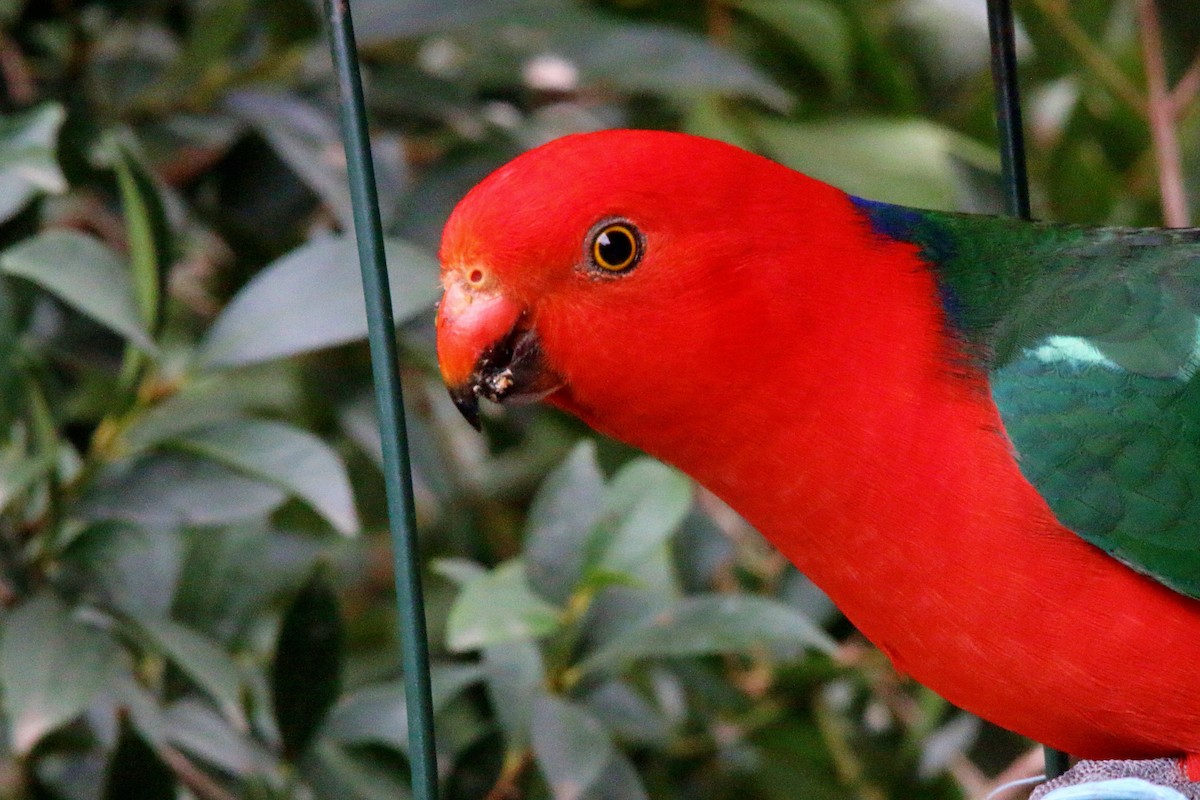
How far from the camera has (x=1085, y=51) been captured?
5.65 ft

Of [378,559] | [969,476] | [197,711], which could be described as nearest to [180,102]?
[197,711]

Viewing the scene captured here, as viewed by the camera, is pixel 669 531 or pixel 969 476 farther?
pixel 669 531

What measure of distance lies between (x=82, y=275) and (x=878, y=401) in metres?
0.74

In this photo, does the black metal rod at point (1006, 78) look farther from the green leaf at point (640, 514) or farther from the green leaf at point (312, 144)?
the green leaf at point (312, 144)

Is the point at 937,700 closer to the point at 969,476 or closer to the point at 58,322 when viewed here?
the point at 969,476

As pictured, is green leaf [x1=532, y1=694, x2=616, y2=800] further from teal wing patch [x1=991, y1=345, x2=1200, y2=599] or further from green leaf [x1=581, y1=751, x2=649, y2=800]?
teal wing patch [x1=991, y1=345, x2=1200, y2=599]

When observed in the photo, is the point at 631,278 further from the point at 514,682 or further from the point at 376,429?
the point at 376,429

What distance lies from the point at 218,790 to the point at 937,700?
859 mm

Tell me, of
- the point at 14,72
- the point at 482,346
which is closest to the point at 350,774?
the point at 482,346

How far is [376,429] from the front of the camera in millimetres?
1647

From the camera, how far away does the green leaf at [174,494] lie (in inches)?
50.2

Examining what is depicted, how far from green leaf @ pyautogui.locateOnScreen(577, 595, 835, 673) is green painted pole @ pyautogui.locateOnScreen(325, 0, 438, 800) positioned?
50 cm

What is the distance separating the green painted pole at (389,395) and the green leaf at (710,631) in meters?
0.50

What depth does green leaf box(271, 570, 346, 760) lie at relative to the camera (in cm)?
130
